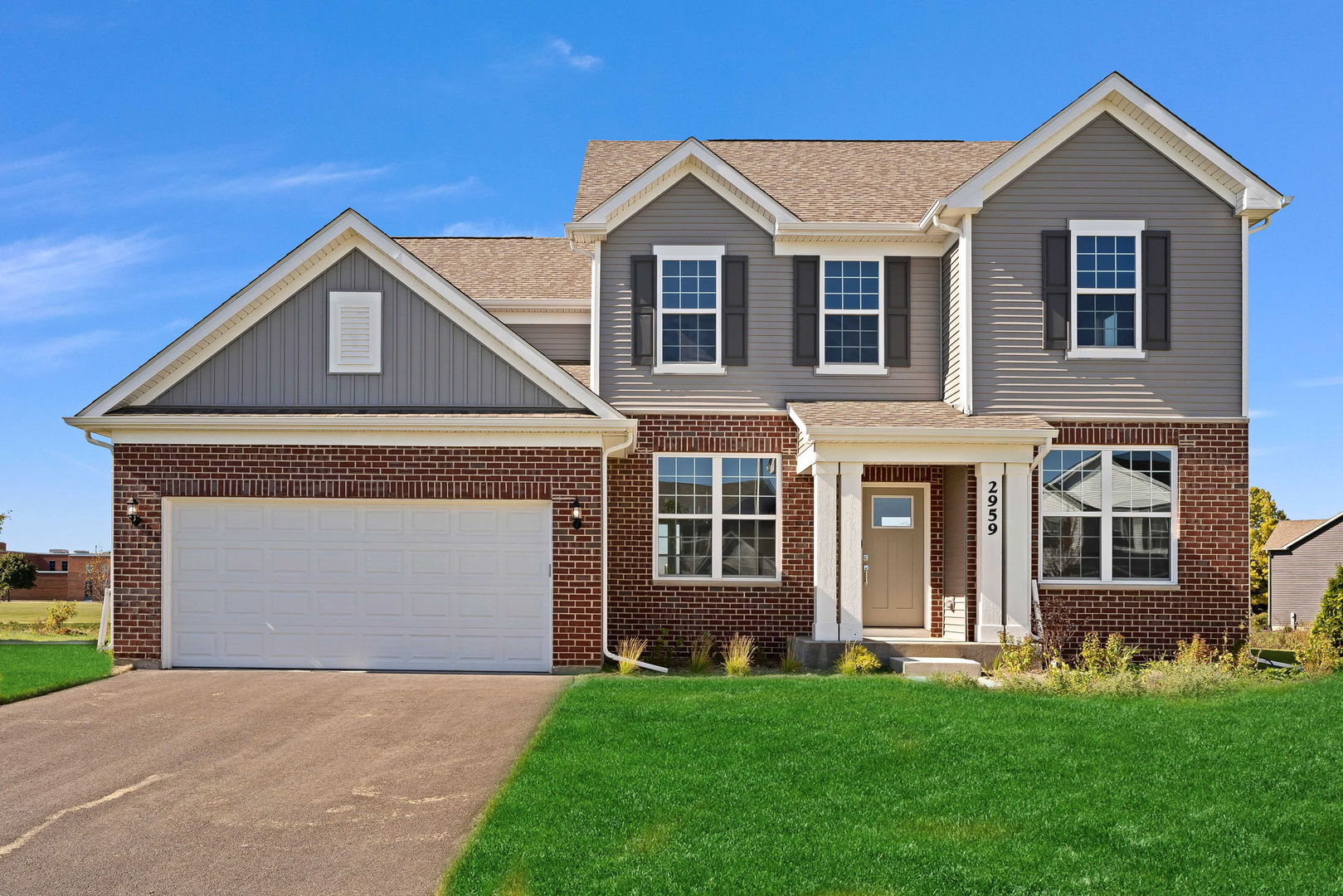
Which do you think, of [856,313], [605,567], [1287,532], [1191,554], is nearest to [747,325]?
[856,313]

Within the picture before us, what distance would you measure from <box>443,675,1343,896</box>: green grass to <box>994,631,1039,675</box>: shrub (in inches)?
103

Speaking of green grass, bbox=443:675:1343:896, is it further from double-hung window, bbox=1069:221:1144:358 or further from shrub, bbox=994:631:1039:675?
double-hung window, bbox=1069:221:1144:358

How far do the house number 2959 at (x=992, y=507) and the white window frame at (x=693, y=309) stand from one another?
4.34 meters

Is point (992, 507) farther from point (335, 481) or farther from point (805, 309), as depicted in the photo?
point (335, 481)

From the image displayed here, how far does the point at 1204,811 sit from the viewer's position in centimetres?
745

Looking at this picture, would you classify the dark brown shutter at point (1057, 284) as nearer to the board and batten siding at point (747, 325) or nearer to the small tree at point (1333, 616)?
the board and batten siding at point (747, 325)

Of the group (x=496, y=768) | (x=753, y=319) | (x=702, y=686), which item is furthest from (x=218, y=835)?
(x=753, y=319)

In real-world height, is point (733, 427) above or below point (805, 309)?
below

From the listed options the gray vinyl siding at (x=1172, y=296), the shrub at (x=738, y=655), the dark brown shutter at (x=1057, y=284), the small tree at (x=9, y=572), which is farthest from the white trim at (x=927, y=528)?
the small tree at (x=9, y=572)

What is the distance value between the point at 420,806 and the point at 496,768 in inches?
42.7

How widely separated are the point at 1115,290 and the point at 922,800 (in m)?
11.0

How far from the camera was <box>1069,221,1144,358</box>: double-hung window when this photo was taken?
53.8 feet

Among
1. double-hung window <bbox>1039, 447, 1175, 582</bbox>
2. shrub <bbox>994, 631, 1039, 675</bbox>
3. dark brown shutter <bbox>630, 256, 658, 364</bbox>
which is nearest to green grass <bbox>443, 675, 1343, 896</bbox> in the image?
shrub <bbox>994, 631, 1039, 675</bbox>

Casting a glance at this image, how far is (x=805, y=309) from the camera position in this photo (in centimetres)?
1700
